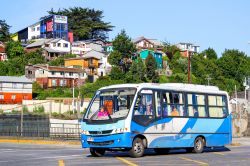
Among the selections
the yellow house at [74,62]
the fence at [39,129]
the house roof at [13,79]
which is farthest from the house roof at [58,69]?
the fence at [39,129]

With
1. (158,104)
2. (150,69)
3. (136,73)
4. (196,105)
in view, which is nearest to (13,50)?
(136,73)

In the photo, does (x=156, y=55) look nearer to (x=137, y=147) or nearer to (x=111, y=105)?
(x=111, y=105)

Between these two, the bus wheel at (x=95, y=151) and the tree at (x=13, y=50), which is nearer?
the bus wheel at (x=95, y=151)

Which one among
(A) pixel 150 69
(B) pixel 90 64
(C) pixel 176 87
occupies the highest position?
(B) pixel 90 64

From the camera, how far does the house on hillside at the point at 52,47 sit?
113175mm

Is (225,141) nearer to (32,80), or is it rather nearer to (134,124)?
(134,124)

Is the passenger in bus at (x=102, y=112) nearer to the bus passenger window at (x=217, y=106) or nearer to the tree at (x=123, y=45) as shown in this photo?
the bus passenger window at (x=217, y=106)

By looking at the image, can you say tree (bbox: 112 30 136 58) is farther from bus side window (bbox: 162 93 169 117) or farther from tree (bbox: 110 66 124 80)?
bus side window (bbox: 162 93 169 117)

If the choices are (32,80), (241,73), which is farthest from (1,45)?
(241,73)

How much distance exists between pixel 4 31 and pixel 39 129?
10133cm

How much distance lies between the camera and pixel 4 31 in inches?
5113

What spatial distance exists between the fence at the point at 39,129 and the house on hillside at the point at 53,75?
5593 centimetres

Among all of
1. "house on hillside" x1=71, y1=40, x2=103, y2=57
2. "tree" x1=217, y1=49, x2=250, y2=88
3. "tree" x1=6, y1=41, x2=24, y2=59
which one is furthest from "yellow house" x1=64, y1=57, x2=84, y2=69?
"tree" x1=217, y1=49, x2=250, y2=88

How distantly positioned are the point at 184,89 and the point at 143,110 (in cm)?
316
